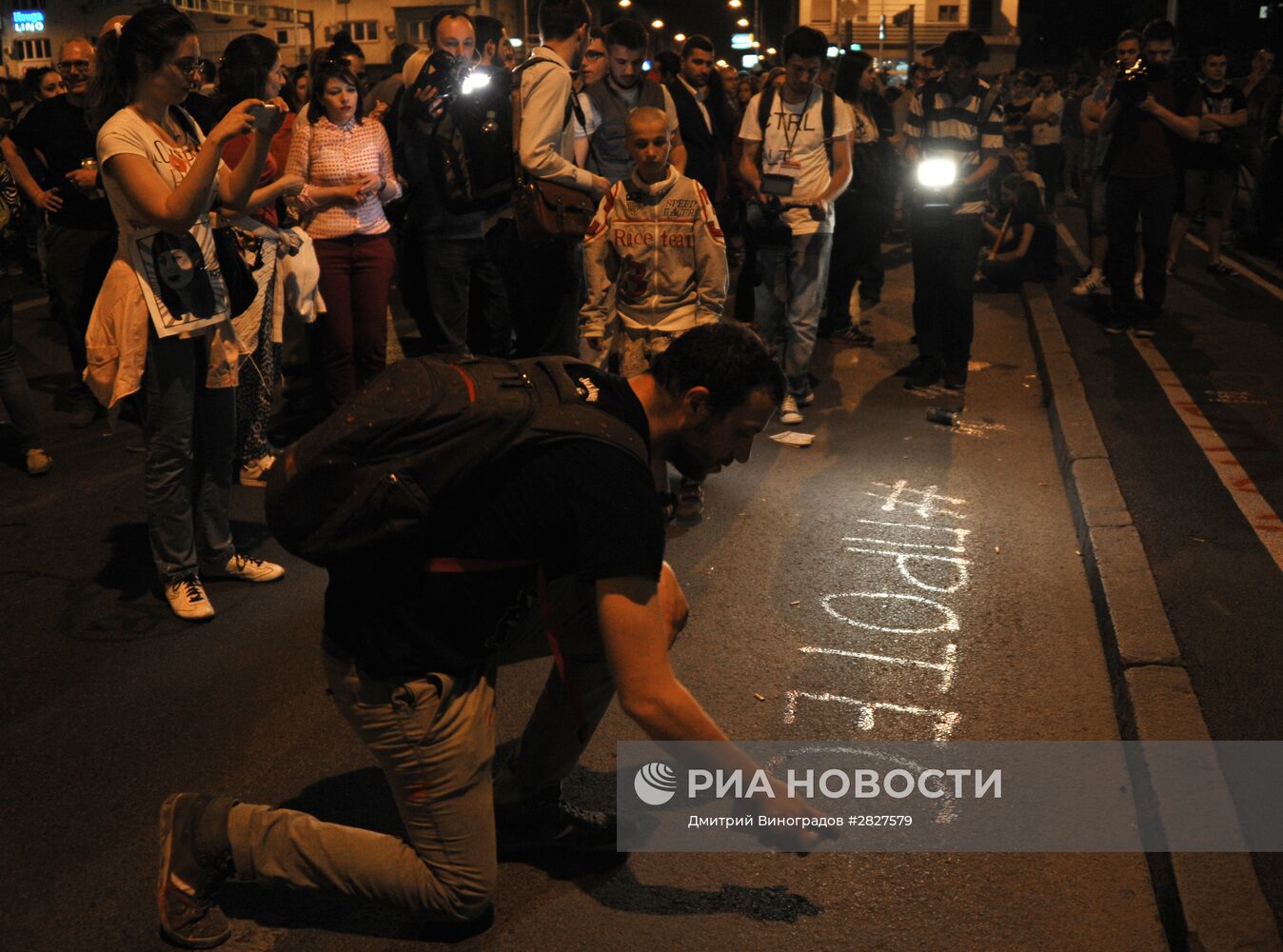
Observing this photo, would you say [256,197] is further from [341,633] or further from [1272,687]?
[1272,687]

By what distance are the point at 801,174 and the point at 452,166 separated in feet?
7.00

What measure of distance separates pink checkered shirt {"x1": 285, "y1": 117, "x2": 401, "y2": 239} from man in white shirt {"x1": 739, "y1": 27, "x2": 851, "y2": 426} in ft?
7.66

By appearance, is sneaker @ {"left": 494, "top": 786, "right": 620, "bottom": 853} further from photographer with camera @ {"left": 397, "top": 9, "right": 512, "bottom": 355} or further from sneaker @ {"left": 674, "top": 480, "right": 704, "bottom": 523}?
photographer with camera @ {"left": 397, "top": 9, "right": 512, "bottom": 355}

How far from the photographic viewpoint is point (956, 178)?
8.40m

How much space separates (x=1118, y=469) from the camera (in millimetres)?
6922

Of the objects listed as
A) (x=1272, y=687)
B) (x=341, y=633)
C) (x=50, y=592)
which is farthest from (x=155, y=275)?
(x=1272, y=687)

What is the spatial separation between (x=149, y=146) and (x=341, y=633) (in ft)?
8.14

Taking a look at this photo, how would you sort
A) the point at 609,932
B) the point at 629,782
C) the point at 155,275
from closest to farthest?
the point at 609,932, the point at 629,782, the point at 155,275

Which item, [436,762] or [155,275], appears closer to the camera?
[436,762]

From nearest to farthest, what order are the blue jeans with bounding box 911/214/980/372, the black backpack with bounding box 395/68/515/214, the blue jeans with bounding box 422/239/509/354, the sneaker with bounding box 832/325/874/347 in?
1. the black backpack with bounding box 395/68/515/214
2. the blue jeans with bounding box 422/239/509/354
3. the blue jeans with bounding box 911/214/980/372
4. the sneaker with bounding box 832/325/874/347

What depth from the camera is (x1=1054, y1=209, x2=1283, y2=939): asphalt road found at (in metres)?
4.50

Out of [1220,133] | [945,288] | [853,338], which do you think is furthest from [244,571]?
[1220,133]

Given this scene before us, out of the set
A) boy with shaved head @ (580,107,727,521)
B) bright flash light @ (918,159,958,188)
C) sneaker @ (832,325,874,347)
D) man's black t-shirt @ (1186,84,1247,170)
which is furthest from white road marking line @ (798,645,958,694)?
man's black t-shirt @ (1186,84,1247,170)

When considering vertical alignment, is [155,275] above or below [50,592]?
above
